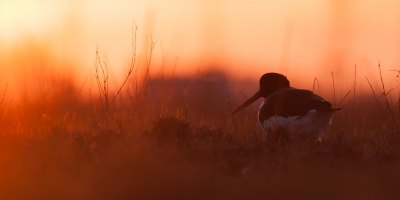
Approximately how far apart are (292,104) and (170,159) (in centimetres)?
243

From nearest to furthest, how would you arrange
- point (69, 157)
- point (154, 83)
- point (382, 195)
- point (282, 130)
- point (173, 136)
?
point (382, 195)
point (69, 157)
point (173, 136)
point (282, 130)
point (154, 83)

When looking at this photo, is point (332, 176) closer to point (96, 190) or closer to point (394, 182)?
point (394, 182)

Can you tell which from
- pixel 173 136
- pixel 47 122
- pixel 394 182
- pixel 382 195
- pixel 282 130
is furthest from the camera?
pixel 47 122

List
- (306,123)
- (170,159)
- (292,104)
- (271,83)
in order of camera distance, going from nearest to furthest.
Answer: (170,159), (306,123), (292,104), (271,83)

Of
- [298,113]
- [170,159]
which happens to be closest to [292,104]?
[298,113]

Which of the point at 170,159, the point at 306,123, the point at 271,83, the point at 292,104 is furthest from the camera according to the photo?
the point at 271,83

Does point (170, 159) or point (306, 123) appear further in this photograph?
point (306, 123)

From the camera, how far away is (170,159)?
5008 mm

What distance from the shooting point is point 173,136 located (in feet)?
18.5

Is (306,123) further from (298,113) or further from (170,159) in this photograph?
(170,159)

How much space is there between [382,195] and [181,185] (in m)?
1.53

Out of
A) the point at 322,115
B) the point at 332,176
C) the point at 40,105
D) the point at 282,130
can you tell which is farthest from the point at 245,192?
the point at 40,105

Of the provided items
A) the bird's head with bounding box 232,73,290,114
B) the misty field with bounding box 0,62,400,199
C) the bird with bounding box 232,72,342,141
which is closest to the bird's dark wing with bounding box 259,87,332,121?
the bird with bounding box 232,72,342,141

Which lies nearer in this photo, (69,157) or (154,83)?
(69,157)
